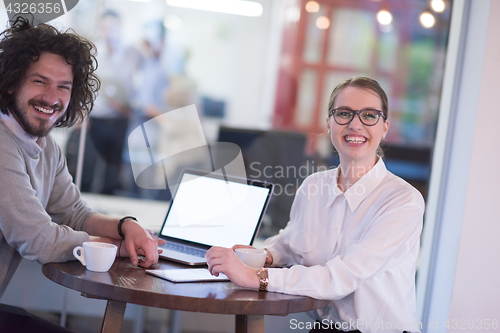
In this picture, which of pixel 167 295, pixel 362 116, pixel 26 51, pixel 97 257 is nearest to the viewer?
pixel 167 295

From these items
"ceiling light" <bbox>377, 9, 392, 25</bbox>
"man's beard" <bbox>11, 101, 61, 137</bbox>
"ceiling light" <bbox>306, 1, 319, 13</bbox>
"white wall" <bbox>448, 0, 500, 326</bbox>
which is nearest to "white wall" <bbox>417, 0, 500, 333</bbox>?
"white wall" <bbox>448, 0, 500, 326</bbox>

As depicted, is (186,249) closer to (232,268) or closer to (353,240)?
(232,268)

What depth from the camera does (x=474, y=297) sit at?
6.42 feet

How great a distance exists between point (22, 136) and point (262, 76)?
2.06 metres

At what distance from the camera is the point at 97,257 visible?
121 cm

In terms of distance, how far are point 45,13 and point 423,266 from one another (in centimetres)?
223

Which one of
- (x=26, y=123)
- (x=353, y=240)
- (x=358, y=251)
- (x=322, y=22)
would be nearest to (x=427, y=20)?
(x=322, y=22)

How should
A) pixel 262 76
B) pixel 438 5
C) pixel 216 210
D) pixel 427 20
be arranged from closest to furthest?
pixel 216 210 → pixel 438 5 → pixel 427 20 → pixel 262 76

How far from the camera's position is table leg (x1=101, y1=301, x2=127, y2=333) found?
121cm

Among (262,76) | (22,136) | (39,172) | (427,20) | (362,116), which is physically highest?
(427,20)

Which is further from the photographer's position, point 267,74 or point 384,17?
point 267,74

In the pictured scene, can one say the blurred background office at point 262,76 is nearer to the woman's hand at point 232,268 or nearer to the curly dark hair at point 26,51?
the curly dark hair at point 26,51

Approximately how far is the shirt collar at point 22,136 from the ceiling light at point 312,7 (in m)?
2.39

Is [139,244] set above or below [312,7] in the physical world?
below
